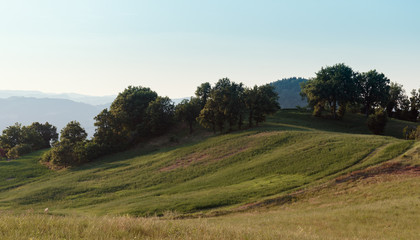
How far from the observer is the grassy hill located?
9445 mm

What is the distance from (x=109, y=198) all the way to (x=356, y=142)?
1568 inches

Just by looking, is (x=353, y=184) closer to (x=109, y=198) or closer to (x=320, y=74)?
(x=109, y=198)

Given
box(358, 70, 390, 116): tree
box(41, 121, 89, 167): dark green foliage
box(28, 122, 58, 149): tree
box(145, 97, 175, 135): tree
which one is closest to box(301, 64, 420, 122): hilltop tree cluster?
box(358, 70, 390, 116): tree

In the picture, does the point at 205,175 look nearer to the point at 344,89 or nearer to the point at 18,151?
the point at 344,89

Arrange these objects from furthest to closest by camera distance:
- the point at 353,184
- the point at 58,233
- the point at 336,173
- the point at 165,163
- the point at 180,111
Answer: the point at 180,111
the point at 165,163
the point at 336,173
the point at 353,184
the point at 58,233

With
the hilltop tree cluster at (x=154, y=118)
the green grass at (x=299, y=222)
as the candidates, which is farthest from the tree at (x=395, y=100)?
the green grass at (x=299, y=222)

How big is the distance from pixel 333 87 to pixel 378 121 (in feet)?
57.9

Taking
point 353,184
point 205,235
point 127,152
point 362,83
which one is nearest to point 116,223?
point 205,235

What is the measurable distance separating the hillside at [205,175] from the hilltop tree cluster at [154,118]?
24.0 feet

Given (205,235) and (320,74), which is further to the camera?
(320,74)

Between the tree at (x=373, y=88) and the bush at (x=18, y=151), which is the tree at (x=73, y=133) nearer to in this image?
the bush at (x=18, y=151)

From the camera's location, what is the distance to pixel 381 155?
1337 inches

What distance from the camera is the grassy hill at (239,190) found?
9445 mm

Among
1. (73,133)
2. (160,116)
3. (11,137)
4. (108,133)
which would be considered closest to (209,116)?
(160,116)
